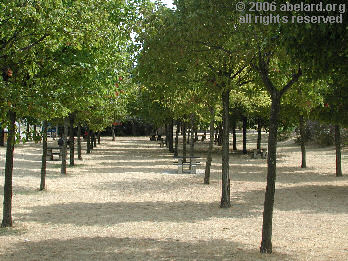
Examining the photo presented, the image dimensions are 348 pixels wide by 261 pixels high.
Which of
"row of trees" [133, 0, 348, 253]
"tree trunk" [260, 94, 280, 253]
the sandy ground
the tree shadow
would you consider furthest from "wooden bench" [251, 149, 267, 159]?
"tree trunk" [260, 94, 280, 253]

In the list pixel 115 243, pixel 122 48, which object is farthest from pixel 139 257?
pixel 122 48

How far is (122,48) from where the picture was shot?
565 inches

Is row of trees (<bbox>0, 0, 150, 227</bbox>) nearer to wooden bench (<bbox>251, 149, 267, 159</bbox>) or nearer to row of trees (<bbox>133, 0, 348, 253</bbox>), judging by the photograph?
row of trees (<bbox>133, 0, 348, 253</bbox>)

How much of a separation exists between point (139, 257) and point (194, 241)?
1.58 meters

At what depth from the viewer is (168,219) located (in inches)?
469

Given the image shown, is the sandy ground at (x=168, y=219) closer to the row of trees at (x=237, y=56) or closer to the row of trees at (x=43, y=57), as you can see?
the row of trees at (x=237, y=56)

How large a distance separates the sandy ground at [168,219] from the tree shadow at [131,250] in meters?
0.02

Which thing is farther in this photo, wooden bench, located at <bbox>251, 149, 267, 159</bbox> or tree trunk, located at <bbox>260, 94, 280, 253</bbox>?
wooden bench, located at <bbox>251, 149, 267, 159</bbox>

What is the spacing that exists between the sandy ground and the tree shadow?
2 cm

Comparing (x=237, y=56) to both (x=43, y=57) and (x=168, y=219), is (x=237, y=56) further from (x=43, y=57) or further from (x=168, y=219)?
(x=168, y=219)

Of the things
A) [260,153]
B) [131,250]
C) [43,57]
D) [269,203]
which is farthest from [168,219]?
[260,153]

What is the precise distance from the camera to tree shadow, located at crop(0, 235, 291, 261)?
26.5 feet

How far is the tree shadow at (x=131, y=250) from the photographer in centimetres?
808

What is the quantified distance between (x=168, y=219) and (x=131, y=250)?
3.33 metres
